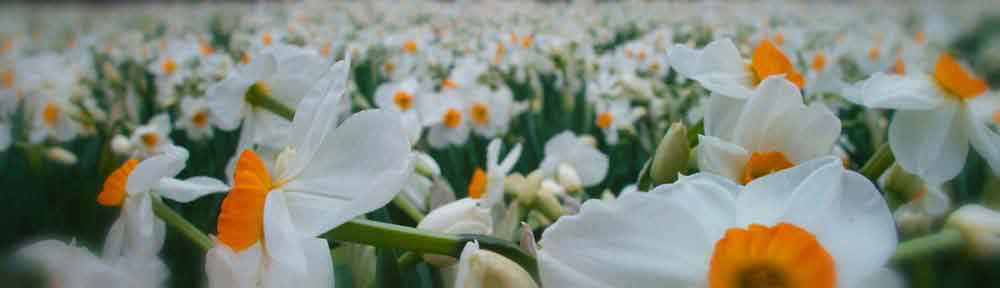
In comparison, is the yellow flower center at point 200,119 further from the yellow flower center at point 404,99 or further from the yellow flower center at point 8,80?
the yellow flower center at point 8,80

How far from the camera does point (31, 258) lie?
0.84 feet

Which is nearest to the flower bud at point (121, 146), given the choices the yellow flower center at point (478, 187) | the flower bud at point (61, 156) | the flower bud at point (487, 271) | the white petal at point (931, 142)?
the flower bud at point (61, 156)

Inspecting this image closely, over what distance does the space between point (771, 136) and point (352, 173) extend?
252 millimetres

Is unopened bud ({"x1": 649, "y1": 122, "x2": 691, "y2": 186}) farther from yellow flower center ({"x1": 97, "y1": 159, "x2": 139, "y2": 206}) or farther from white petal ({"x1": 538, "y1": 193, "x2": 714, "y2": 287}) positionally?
yellow flower center ({"x1": 97, "y1": 159, "x2": 139, "y2": 206})

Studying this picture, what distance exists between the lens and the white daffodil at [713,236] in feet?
0.92

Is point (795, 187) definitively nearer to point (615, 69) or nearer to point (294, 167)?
point (294, 167)

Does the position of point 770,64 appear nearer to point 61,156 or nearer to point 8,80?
point 61,156

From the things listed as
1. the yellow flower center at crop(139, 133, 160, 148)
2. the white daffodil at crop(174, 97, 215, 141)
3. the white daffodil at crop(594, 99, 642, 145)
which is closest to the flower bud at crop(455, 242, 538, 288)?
the white daffodil at crop(594, 99, 642, 145)

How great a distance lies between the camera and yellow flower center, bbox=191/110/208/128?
58.1 inches

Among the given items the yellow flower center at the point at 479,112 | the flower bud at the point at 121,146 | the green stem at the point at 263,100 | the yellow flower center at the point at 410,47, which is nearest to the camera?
the green stem at the point at 263,100

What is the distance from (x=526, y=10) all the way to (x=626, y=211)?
14.5ft

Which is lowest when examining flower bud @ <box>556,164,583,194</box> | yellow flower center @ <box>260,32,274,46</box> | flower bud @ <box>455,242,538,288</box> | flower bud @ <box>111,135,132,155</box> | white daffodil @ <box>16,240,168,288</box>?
yellow flower center @ <box>260,32,274,46</box>

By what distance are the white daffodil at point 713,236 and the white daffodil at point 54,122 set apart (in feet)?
4.97

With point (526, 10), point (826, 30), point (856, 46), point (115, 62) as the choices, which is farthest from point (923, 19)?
point (115, 62)
